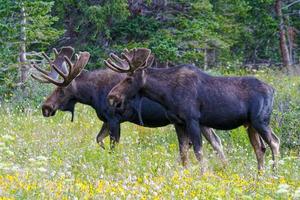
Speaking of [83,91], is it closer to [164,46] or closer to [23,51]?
[23,51]

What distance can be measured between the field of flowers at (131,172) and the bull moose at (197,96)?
56cm

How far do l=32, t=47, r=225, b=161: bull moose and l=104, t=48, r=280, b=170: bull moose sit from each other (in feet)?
2.63

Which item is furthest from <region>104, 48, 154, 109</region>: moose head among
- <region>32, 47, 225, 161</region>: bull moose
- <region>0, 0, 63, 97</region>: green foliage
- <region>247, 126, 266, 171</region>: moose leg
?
<region>0, 0, 63, 97</region>: green foliage

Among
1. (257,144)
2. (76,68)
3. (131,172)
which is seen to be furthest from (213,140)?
(131,172)

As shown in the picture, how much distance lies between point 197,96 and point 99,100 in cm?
202

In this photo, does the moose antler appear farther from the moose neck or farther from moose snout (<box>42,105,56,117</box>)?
moose snout (<box>42,105,56,117</box>)

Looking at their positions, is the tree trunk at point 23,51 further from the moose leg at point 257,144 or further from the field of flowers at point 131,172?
the moose leg at point 257,144

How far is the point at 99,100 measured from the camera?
Answer: 11289 millimetres

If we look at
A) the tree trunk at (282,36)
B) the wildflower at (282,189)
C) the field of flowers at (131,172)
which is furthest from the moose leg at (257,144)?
the tree trunk at (282,36)

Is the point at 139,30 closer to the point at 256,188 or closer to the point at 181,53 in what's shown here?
the point at 181,53

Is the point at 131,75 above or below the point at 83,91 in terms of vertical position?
above

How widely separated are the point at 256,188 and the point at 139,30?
56.7ft

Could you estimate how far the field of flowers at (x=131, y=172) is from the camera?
6184 millimetres

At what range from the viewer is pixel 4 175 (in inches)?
276
